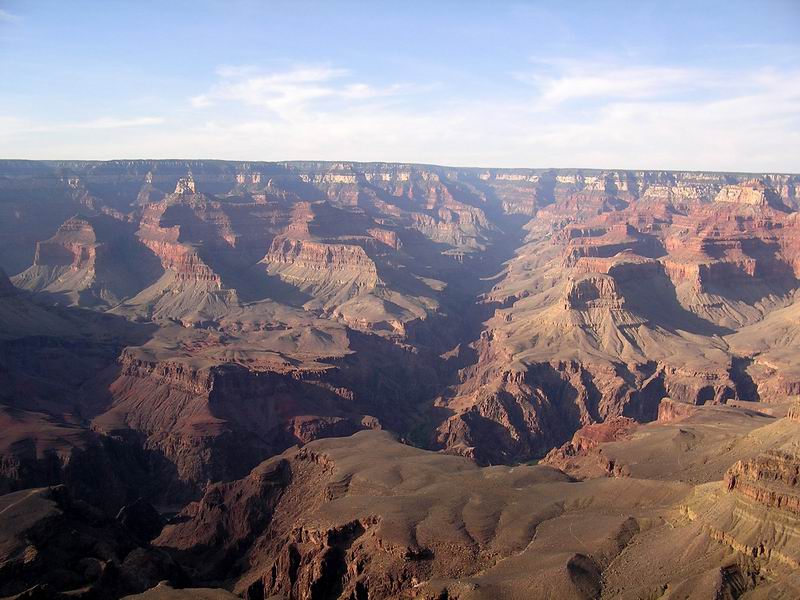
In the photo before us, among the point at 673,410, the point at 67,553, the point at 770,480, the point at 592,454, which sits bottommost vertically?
the point at 673,410

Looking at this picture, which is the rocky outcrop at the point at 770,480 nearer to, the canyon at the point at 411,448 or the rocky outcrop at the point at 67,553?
the canyon at the point at 411,448

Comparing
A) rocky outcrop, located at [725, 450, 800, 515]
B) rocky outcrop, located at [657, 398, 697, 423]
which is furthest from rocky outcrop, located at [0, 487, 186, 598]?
rocky outcrop, located at [657, 398, 697, 423]

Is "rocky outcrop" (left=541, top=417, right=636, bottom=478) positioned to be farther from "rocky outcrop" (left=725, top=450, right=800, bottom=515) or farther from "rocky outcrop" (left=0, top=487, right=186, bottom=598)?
"rocky outcrop" (left=0, top=487, right=186, bottom=598)

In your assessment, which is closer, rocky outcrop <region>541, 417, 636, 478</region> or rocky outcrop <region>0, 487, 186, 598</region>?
rocky outcrop <region>0, 487, 186, 598</region>

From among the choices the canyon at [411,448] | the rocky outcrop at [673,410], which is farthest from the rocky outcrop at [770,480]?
the rocky outcrop at [673,410]

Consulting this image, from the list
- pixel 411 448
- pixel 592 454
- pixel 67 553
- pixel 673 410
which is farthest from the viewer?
pixel 673 410

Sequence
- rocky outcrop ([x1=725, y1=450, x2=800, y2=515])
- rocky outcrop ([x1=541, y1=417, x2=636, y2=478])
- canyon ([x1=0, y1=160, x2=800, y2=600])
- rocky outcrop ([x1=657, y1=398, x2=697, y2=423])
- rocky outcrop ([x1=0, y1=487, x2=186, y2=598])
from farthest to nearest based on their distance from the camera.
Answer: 1. rocky outcrop ([x1=657, y1=398, x2=697, y2=423])
2. rocky outcrop ([x1=541, y1=417, x2=636, y2=478])
3. rocky outcrop ([x1=0, y1=487, x2=186, y2=598])
4. canyon ([x1=0, y1=160, x2=800, y2=600])
5. rocky outcrop ([x1=725, y1=450, x2=800, y2=515])

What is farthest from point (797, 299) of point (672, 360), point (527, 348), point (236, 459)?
point (236, 459)

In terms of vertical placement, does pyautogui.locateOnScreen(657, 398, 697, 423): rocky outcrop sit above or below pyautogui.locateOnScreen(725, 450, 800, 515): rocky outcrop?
below

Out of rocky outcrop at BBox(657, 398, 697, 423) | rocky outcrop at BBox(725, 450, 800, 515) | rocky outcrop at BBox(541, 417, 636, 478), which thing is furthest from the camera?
rocky outcrop at BBox(657, 398, 697, 423)

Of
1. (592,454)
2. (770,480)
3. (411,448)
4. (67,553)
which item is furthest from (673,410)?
(67,553)

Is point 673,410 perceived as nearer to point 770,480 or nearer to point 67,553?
point 770,480

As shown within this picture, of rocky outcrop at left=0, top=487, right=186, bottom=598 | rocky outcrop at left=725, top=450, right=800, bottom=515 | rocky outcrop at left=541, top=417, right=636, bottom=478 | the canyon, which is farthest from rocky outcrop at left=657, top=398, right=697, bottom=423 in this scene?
rocky outcrop at left=0, top=487, right=186, bottom=598
